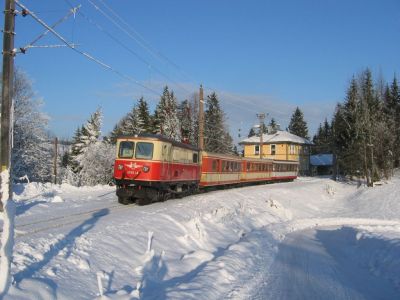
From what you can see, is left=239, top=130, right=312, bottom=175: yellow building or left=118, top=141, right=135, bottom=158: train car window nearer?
left=118, top=141, right=135, bottom=158: train car window

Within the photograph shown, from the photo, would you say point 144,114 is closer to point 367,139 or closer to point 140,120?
point 140,120

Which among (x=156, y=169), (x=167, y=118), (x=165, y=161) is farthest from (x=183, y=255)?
(x=167, y=118)

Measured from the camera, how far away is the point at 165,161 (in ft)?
64.2

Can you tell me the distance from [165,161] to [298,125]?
87981 mm

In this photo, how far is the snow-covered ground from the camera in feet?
26.5

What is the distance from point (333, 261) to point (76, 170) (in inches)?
1882

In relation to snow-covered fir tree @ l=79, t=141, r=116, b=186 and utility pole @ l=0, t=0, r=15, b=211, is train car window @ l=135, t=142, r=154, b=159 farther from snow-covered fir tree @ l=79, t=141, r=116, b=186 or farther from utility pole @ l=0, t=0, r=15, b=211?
snow-covered fir tree @ l=79, t=141, r=116, b=186

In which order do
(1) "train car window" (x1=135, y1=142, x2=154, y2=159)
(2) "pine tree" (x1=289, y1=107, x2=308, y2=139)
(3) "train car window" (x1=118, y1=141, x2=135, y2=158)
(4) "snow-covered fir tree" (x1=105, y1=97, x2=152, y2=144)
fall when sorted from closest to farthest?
(1) "train car window" (x1=135, y1=142, x2=154, y2=159) → (3) "train car window" (x1=118, y1=141, x2=135, y2=158) → (4) "snow-covered fir tree" (x1=105, y1=97, x2=152, y2=144) → (2) "pine tree" (x1=289, y1=107, x2=308, y2=139)

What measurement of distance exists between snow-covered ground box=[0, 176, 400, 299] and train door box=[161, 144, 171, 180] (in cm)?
175

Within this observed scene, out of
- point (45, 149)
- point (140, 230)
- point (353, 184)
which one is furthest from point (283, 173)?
point (140, 230)

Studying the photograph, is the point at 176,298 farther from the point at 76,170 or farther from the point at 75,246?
the point at 76,170

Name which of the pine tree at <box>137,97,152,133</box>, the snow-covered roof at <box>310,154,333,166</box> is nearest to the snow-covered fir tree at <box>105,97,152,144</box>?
the pine tree at <box>137,97,152,133</box>

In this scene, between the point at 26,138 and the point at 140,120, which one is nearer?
the point at 26,138

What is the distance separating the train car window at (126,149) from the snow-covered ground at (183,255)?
256cm
